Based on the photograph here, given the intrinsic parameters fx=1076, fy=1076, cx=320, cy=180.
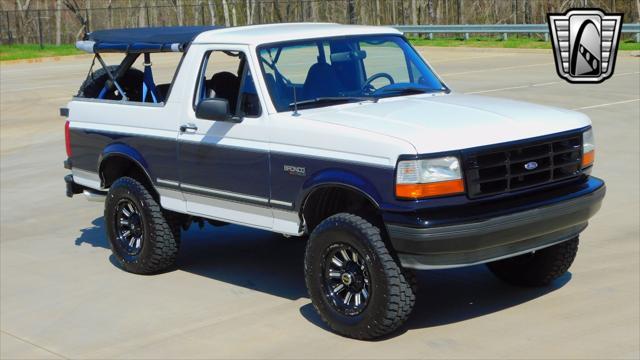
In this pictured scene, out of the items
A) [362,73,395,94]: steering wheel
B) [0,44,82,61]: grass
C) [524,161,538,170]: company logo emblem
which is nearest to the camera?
[524,161,538,170]: company logo emblem

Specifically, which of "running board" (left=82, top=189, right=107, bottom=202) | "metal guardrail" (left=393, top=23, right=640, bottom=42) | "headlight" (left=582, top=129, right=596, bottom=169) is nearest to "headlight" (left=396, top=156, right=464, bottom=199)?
"headlight" (left=582, top=129, right=596, bottom=169)

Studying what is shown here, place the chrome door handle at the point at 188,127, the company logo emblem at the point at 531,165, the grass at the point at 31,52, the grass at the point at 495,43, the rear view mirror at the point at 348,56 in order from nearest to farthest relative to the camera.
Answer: the company logo emblem at the point at 531,165 < the rear view mirror at the point at 348,56 < the chrome door handle at the point at 188,127 < the grass at the point at 495,43 < the grass at the point at 31,52

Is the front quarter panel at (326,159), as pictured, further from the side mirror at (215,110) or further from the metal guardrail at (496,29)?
the metal guardrail at (496,29)

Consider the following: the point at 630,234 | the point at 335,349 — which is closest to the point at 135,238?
the point at 335,349

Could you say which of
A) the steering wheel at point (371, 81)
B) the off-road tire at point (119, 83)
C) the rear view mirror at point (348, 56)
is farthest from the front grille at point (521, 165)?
the off-road tire at point (119, 83)

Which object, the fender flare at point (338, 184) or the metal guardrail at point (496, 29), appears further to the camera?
the metal guardrail at point (496, 29)

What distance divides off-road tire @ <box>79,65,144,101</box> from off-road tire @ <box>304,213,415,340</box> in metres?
3.53

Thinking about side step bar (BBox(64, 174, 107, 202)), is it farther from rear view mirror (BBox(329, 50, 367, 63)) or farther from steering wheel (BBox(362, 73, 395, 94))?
steering wheel (BBox(362, 73, 395, 94))

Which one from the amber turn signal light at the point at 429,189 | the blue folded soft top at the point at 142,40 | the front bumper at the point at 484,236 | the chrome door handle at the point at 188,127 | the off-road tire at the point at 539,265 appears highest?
the blue folded soft top at the point at 142,40

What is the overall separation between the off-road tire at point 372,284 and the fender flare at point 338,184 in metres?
0.20

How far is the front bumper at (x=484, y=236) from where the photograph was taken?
6555 millimetres

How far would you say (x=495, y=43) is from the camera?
37812mm

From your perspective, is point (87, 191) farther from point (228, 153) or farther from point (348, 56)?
point (348, 56)

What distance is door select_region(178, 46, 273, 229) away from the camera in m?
7.73
